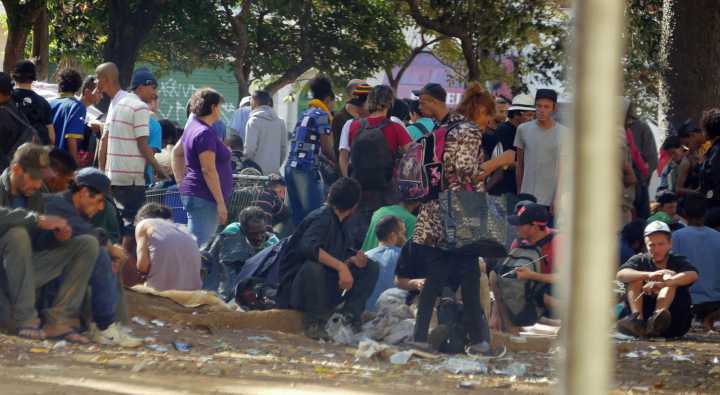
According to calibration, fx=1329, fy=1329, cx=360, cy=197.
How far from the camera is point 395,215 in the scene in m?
9.69

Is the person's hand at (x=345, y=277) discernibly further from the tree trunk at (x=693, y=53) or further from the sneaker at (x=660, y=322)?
the tree trunk at (x=693, y=53)

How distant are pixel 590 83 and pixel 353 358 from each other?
645 cm

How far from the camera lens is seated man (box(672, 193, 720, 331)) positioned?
1008 cm

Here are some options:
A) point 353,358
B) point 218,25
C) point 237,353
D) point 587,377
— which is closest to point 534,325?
point 353,358

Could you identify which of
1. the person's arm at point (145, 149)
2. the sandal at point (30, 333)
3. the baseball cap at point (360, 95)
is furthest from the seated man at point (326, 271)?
the baseball cap at point (360, 95)

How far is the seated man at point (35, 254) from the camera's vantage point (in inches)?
288

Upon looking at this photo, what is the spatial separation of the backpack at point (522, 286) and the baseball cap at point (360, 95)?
98.1 inches

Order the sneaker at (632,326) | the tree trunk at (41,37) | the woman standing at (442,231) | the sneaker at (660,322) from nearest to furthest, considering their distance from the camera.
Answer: the woman standing at (442,231) < the sneaker at (660,322) < the sneaker at (632,326) < the tree trunk at (41,37)

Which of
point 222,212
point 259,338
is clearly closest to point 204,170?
point 222,212

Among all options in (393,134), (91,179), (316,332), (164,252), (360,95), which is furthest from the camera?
(360,95)

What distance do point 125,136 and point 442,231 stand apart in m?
2.92

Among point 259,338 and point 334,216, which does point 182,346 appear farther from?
point 334,216

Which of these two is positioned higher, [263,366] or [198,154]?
[198,154]

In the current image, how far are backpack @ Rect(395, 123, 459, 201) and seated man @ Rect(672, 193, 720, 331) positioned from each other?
9.81 feet
